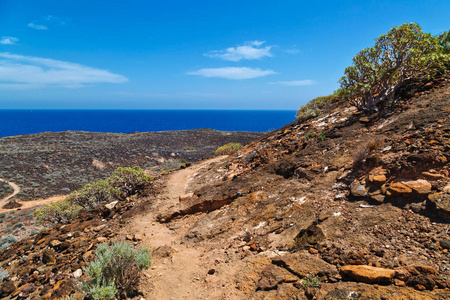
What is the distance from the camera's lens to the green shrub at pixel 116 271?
4.59 meters

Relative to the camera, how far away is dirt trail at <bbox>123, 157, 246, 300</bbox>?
4887 millimetres

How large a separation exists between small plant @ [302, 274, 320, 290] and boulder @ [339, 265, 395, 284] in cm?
43

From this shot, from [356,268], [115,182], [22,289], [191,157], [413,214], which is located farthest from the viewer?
[191,157]

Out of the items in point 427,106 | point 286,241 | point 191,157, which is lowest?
point 191,157

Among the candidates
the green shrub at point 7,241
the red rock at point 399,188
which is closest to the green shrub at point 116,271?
the red rock at point 399,188

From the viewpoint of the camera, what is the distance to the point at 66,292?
523 cm

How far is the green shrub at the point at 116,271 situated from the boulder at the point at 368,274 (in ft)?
13.4

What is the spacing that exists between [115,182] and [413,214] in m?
14.0

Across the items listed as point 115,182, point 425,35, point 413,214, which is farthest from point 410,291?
point 115,182

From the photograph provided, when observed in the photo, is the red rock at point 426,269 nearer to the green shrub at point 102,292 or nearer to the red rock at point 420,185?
the red rock at point 420,185

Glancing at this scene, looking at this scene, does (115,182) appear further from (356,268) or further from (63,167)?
(63,167)

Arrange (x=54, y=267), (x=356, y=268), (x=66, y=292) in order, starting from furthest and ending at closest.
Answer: (x=54, y=267) → (x=66, y=292) → (x=356, y=268)

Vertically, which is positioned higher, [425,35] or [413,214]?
[425,35]

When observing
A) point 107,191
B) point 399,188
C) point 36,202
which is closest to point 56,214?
point 107,191
